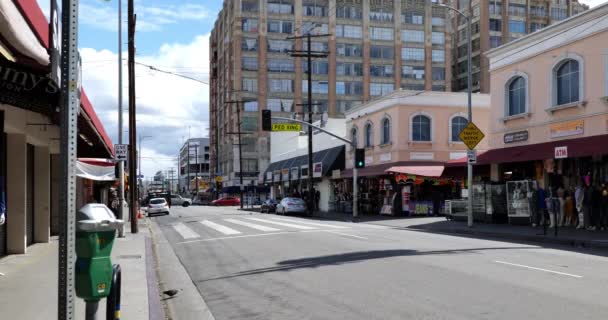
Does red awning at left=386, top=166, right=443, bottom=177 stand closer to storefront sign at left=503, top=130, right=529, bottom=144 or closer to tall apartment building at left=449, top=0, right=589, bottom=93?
storefront sign at left=503, top=130, right=529, bottom=144

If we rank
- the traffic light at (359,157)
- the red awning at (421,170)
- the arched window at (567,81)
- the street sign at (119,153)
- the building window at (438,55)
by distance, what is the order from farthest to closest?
the building window at (438,55), the red awning at (421,170), the traffic light at (359,157), the arched window at (567,81), the street sign at (119,153)

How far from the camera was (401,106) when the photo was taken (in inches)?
1551

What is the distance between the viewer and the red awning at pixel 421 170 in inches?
1357

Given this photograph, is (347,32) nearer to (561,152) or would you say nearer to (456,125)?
(456,125)

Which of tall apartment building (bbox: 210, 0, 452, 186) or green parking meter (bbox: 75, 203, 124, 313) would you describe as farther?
tall apartment building (bbox: 210, 0, 452, 186)

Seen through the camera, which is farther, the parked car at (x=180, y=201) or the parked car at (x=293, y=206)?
the parked car at (x=180, y=201)

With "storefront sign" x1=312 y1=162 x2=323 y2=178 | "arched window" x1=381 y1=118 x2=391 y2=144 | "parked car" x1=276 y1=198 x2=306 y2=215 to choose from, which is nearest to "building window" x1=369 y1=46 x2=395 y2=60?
"storefront sign" x1=312 y1=162 x2=323 y2=178

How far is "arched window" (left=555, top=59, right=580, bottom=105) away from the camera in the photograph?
2439cm

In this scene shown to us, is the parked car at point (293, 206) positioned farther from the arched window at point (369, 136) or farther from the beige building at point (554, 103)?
the beige building at point (554, 103)

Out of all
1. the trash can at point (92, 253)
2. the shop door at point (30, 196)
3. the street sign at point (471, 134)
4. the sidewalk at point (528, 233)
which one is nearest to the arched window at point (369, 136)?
the sidewalk at point (528, 233)

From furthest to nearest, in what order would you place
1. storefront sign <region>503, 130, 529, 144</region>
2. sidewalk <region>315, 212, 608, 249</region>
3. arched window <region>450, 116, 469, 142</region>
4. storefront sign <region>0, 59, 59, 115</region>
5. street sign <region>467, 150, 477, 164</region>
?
arched window <region>450, 116, 469, 142</region> → storefront sign <region>503, 130, 529, 144</region> → street sign <region>467, 150, 477, 164</region> → sidewalk <region>315, 212, 608, 249</region> → storefront sign <region>0, 59, 59, 115</region>

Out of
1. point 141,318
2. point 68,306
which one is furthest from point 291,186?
point 68,306

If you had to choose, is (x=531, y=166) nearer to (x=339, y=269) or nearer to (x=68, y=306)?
(x=339, y=269)

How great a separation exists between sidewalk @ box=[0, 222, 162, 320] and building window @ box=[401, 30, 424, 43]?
3217 inches
